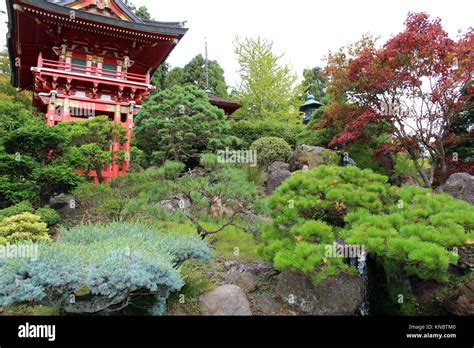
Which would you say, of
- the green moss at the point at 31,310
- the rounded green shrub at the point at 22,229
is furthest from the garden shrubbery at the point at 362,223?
the rounded green shrub at the point at 22,229

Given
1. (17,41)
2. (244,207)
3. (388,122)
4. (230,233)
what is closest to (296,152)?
(388,122)

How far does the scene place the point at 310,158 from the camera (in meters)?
11.0

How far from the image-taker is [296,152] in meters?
11.3

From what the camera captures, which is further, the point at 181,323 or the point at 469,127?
the point at 469,127

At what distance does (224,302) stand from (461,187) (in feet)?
21.8

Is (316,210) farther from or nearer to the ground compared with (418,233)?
farther from the ground

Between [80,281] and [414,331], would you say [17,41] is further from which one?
[414,331]

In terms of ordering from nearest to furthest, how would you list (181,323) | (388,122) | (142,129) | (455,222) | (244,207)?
(181,323)
(455,222)
(244,207)
(388,122)
(142,129)

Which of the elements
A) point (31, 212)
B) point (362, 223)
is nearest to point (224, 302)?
point (362, 223)

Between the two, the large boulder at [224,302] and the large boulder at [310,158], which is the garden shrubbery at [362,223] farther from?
the large boulder at [310,158]

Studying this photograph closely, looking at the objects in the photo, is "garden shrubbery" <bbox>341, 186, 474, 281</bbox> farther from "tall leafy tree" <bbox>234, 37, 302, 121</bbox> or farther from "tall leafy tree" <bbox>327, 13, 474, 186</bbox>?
"tall leafy tree" <bbox>234, 37, 302, 121</bbox>

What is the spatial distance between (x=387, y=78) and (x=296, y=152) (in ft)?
11.4

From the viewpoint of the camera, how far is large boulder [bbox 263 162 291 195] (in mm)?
10281

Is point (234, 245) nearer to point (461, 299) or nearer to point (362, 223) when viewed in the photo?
point (362, 223)
